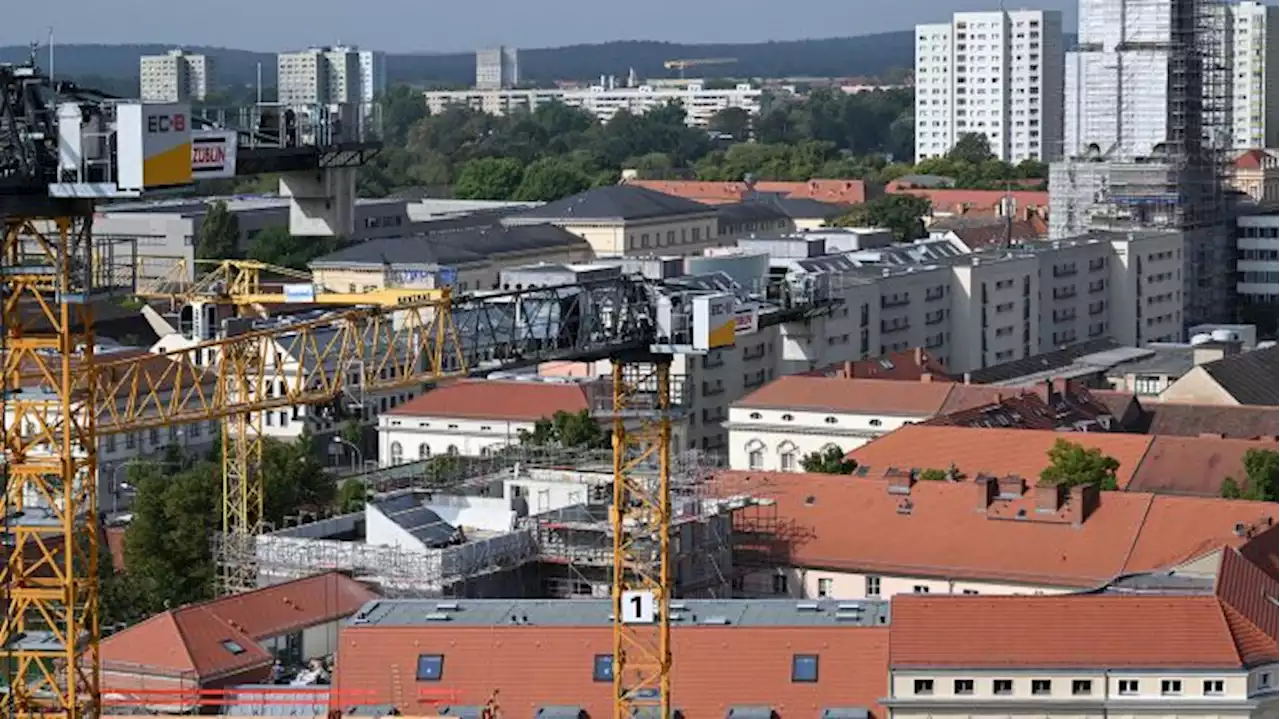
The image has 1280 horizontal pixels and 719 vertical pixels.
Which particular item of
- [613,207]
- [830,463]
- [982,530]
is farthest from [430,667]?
[613,207]

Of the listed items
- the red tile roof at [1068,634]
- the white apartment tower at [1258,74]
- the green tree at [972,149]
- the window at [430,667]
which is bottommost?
the window at [430,667]

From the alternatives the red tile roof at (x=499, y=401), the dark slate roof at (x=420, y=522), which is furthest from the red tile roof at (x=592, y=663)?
the red tile roof at (x=499, y=401)

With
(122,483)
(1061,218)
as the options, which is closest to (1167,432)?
(122,483)

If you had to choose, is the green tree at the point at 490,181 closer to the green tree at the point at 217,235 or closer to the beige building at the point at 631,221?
the beige building at the point at 631,221

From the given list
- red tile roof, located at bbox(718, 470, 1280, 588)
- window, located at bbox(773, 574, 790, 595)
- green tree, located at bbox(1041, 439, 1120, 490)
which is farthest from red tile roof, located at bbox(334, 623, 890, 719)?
green tree, located at bbox(1041, 439, 1120, 490)

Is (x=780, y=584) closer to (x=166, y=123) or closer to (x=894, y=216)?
(x=166, y=123)

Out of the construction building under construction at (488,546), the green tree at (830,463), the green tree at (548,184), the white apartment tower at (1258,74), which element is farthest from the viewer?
the white apartment tower at (1258,74)
